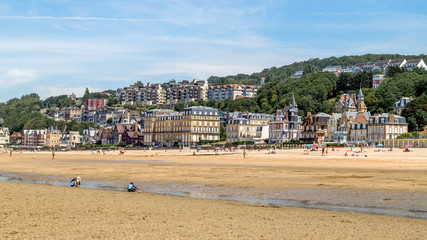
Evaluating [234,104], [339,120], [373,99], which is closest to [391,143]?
[339,120]

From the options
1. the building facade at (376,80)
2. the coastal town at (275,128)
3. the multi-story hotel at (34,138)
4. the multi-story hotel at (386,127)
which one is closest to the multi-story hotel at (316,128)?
the coastal town at (275,128)

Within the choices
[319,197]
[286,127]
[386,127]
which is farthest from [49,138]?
[319,197]

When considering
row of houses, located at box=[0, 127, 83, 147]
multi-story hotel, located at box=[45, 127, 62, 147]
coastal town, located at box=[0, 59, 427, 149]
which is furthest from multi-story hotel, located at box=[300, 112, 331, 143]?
multi-story hotel, located at box=[45, 127, 62, 147]

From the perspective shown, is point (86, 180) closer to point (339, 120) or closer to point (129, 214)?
point (129, 214)

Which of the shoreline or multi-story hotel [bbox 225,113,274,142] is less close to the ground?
multi-story hotel [bbox 225,113,274,142]

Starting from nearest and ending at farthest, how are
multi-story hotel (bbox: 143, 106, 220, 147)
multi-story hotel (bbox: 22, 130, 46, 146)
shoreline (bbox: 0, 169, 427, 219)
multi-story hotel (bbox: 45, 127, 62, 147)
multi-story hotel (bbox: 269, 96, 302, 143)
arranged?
1. shoreline (bbox: 0, 169, 427, 219)
2. multi-story hotel (bbox: 269, 96, 302, 143)
3. multi-story hotel (bbox: 143, 106, 220, 147)
4. multi-story hotel (bbox: 45, 127, 62, 147)
5. multi-story hotel (bbox: 22, 130, 46, 146)

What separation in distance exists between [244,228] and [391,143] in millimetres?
73090

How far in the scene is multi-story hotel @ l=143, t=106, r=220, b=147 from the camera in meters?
121

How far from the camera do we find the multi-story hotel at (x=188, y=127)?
120938 millimetres

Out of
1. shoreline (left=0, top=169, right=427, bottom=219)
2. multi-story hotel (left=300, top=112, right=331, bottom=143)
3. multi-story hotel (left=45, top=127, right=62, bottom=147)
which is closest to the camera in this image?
shoreline (left=0, top=169, right=427, bottom=219)

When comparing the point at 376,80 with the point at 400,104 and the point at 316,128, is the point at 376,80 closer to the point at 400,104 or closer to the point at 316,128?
the point at 400,104

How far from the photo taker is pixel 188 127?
12112 cm

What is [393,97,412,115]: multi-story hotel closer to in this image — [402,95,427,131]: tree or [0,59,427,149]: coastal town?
[0,59,427,149]: coastal town

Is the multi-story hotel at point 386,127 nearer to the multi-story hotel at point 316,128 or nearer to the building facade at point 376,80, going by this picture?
the multi-story hotel at point 316,128
